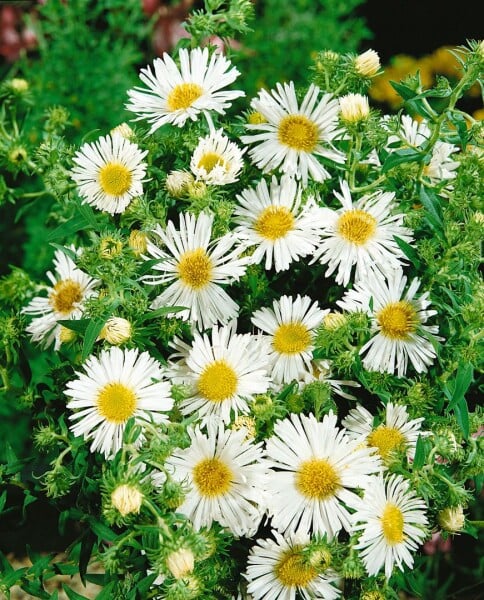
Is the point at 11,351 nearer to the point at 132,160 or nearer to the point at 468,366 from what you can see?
the point at 132,160

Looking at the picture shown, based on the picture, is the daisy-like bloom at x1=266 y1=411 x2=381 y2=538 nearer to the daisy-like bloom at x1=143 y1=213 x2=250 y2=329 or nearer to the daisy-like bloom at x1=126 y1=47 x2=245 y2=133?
the daisy-like bloom at x1=143 y1=213 x2=250 y2=329

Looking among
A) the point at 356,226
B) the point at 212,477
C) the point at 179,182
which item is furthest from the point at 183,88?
the point at 212,477

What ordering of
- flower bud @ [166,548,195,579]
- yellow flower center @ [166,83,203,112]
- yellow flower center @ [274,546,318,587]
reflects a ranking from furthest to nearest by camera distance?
1. yellow flower center @ [166,83,203,112]
2. yellow flower center @ [274,546,318,587]
3. flower bud @ [166,548,195,579]

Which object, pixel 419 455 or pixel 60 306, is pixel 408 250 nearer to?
pixel 419 455

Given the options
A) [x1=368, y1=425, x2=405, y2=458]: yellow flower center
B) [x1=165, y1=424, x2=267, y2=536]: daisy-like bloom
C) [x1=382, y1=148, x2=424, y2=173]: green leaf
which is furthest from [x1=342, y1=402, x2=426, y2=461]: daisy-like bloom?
[x1=382, y1=148, x2=424, y2=173]: green leaf

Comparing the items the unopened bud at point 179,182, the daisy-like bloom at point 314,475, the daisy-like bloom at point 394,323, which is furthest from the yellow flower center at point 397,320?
the unopened bud at point 179,182

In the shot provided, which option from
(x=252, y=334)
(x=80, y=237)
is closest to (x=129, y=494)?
(x=252, y=334)

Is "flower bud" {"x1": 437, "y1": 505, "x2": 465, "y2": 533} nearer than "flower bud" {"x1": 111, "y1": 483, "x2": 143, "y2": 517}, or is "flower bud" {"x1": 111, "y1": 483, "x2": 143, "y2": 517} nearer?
"flower bud" {"x1": 111, "y1": 483, "x2": 143, "y2": 517}

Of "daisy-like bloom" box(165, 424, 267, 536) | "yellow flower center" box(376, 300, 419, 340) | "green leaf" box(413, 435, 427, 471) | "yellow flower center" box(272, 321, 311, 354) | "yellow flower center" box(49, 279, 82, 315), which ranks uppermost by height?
"yellow flower center" box(376, 300, 419, 340)
